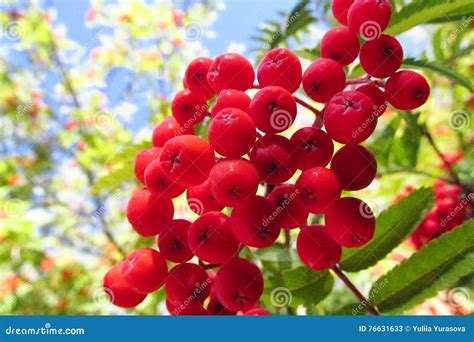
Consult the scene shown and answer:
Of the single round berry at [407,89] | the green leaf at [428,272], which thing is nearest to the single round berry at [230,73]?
the single round berry at [407,89]

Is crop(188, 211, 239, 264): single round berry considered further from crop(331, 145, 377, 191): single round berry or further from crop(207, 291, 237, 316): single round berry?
crop(331, 145, 377, 191): single round berry

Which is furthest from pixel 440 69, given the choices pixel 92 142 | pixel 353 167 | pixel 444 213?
pixel 92 142

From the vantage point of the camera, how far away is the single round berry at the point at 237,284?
102cm

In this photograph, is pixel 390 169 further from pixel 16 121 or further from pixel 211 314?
pixel 16 121

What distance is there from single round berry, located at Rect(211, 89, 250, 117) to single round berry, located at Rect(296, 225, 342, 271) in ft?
1.04

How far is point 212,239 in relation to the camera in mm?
1005

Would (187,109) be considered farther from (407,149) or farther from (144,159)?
(407,149)

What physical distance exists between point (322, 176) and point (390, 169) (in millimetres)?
1100

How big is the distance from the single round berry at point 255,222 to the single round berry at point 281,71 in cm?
29

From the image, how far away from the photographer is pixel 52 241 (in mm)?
3486

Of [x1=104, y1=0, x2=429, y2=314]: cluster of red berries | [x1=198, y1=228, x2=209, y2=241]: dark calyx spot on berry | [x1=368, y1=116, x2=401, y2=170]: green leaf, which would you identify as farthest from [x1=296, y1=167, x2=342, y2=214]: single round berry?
[x1=368, y1=116, x2=401, y2=170]: green leaf

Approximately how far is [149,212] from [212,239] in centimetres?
18

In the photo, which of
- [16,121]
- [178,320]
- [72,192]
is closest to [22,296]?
[72,192]

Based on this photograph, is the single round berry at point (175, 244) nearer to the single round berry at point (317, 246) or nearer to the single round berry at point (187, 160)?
the single round berry at point (187, 160)
